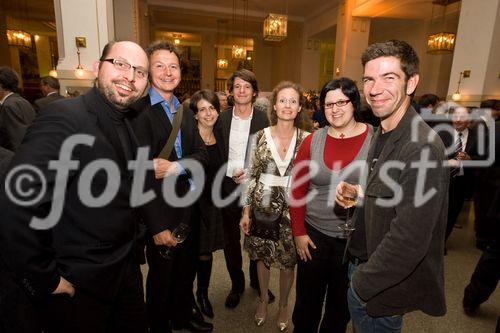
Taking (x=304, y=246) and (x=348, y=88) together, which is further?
(x=304, y=246)

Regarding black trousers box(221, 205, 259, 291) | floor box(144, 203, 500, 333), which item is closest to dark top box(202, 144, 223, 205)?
black trousers box(221, 205, 259, 291)

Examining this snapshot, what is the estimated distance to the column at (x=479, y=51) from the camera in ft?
19.0

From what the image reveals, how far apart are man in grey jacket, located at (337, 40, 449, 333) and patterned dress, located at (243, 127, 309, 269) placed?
0.86 m

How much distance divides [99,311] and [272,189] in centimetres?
125

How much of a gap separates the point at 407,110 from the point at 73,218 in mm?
1447

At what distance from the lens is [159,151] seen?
1806 millimetres

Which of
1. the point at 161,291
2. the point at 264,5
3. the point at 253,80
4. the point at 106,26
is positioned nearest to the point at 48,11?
the point at 264,5

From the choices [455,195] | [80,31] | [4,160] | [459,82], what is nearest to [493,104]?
[455,195]

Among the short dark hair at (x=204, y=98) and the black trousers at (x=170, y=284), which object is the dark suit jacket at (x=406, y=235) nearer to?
the black trousers at (x=170, y=284)

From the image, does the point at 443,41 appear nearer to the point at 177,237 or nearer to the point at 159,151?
the point at 159,151

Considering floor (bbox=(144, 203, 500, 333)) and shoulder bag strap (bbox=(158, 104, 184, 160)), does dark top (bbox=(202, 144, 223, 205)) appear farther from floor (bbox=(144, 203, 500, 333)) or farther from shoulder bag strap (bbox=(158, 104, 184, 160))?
floor (bbox=(144, 203, 500, 333))

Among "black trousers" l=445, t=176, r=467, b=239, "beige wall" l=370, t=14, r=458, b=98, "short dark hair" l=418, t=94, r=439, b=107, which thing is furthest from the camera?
"beige wall" l=370, t=14, r=458, b=98

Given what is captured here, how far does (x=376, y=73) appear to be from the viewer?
119 cm

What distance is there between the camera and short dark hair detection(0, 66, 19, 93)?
145 inches
